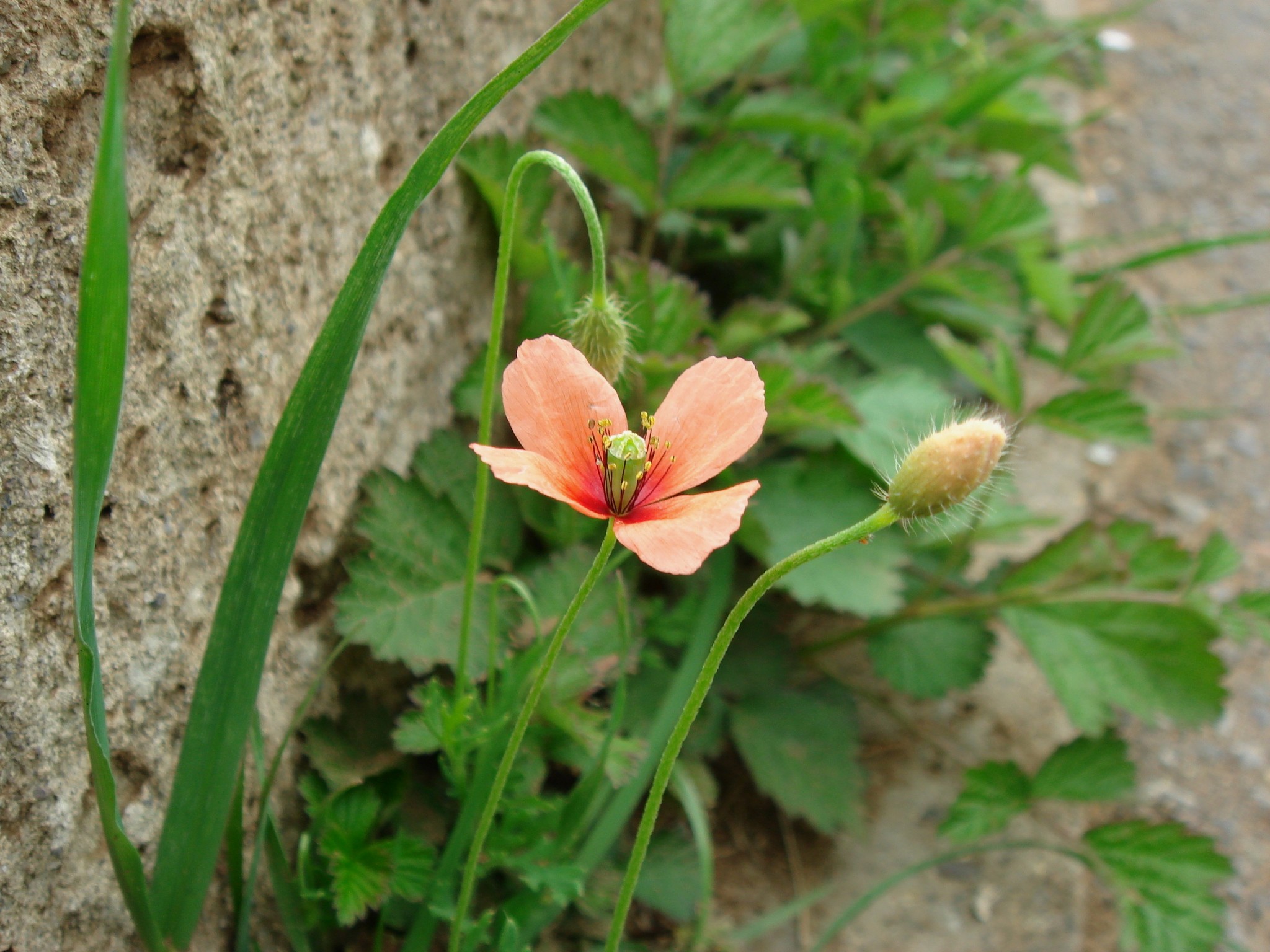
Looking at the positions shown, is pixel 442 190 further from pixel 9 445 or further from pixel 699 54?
pixel 9 445

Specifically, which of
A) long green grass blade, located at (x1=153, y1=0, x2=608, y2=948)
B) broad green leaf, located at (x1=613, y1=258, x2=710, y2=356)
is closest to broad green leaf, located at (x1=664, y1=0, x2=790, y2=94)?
broad green leaf, located at (x1=613, y1=258, x2=710, y2=356)

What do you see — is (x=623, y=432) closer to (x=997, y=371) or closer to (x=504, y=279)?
(x=504, y=279)

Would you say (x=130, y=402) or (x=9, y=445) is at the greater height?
(x=130, y=402)

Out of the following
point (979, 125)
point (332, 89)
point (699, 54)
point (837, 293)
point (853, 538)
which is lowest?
point (853, 538)

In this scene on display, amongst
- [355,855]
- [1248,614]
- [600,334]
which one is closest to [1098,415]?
[1248,614]

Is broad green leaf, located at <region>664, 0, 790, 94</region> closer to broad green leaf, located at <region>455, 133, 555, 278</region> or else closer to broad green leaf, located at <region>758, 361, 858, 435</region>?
broad green leaf, located at <region>455, 133, 555, 278</region>

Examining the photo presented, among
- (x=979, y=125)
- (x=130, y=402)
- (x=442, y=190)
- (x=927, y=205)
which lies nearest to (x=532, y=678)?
(x=130, y=402)
